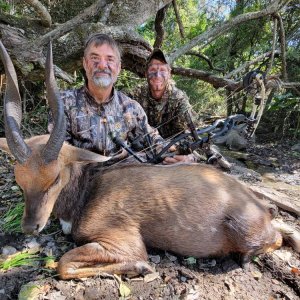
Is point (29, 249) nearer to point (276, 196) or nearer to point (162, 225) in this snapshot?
point (162, 225)

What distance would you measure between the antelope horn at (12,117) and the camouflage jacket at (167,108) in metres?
3.22

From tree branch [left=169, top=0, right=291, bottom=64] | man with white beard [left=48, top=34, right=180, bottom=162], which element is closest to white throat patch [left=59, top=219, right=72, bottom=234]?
man with white beard [left=48, top=34, right=180, bottom=162]

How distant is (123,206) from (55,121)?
3.73ft

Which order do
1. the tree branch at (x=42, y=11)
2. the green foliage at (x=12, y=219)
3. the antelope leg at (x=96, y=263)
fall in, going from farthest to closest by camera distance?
the tree branch at (x=42, y=11) → the green foliage at (x=12, y=219) → the antelope leg at (x=96, y=263)

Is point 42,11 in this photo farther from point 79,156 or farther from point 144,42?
point 79,156

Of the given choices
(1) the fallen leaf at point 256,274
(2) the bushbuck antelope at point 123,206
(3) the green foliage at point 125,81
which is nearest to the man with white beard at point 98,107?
(2) the bushbuck antelope at point 123,206

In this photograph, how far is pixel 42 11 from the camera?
18.9 ft

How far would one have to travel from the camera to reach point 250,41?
10945 millimetres

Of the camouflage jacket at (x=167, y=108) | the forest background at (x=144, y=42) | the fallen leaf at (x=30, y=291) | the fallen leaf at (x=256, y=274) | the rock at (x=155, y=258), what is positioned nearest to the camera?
the fallen leaf at (x=30, y=291)

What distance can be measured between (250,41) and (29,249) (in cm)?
991

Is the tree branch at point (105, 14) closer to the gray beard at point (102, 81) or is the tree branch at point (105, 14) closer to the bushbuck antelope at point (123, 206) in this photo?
the gray beard at point (102, 81)

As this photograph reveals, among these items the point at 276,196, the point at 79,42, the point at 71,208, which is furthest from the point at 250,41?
the point at 71,208

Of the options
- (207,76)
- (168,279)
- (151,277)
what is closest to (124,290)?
(151,277)

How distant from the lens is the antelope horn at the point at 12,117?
3010 mm
